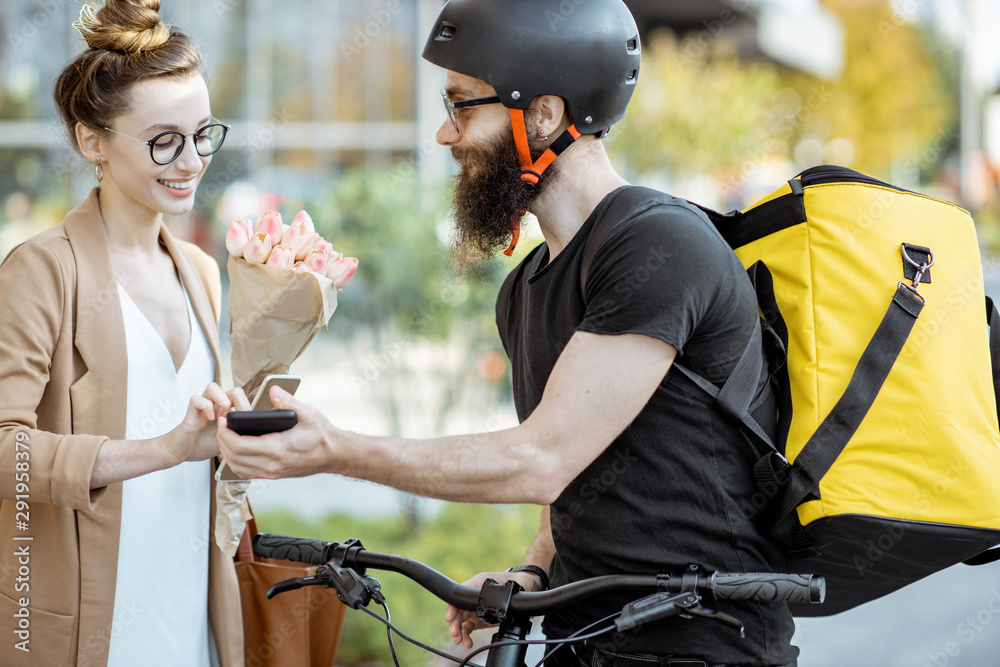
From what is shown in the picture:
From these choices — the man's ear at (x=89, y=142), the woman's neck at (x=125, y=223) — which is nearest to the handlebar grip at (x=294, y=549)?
the woman's neck at (x=125, y=223)

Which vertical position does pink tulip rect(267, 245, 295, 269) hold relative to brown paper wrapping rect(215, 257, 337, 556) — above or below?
above

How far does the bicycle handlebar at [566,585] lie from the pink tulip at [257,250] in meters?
0.79

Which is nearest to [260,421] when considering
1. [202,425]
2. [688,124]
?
[202,425]

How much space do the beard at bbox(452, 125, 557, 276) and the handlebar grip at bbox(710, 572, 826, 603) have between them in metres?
1.13

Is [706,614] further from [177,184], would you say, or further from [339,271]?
[177,184]

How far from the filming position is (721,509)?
2199 mm

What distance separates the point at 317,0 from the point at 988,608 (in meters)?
13.6

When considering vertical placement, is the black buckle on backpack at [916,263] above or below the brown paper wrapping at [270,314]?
above

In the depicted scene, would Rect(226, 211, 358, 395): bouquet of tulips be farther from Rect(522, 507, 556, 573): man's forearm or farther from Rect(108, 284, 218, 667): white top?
Rect(522, 507, 556, 573): man's forearm

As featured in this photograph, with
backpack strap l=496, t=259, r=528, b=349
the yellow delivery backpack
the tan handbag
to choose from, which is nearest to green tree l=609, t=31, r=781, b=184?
backpack strap l=496, t=259, r=528, b=349

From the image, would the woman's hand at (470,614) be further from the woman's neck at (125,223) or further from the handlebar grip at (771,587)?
the woman's neck at (125,223)

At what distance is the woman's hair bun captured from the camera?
254 cm

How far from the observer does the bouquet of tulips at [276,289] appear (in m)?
2.12

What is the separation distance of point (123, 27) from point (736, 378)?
1.91m
